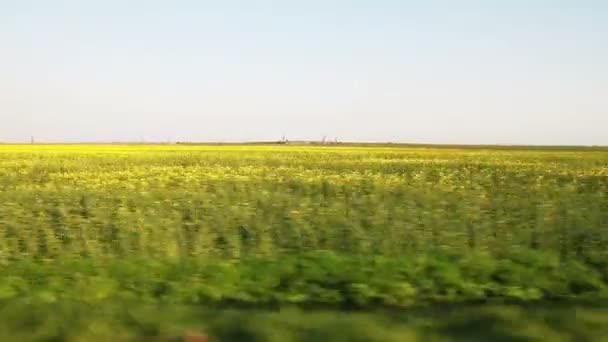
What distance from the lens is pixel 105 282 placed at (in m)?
7.70

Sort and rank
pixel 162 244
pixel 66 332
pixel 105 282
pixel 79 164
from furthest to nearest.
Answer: pixel 79 164
pixel 162 244
pixel 105 282
pixel 66 332

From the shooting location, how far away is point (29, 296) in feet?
22.9

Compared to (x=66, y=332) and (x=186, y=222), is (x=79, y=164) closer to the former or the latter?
(x=186, y=222)

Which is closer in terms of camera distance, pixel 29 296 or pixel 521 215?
pixel 29 296

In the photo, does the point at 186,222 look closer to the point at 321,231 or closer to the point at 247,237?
the point at 247,237

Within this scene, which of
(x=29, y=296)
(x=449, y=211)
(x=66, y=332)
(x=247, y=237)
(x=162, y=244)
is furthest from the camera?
(x=449, y=211)

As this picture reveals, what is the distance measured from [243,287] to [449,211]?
569cm

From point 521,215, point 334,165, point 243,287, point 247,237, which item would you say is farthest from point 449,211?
point 334,165

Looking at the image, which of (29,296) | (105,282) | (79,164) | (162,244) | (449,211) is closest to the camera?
(29,296)

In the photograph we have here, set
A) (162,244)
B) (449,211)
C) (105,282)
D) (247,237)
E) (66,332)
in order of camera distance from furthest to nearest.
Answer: (449,211) → (247,237) → (162,244) → (105,282) → (66,332)

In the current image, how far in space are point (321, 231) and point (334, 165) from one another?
2373 centimetres

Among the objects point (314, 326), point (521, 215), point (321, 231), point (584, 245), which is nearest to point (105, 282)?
point (314, 326)

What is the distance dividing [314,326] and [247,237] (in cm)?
546

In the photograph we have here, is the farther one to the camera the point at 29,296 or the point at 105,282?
the point at 105,282
